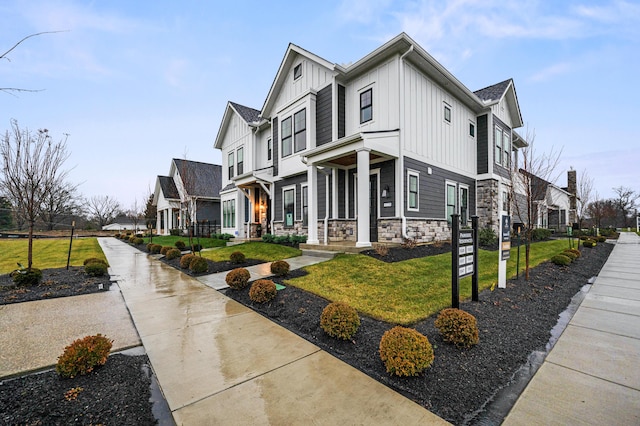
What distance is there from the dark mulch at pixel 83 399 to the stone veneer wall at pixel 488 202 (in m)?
15.8

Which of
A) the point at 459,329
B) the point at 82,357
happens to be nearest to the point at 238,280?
the point at 82,357

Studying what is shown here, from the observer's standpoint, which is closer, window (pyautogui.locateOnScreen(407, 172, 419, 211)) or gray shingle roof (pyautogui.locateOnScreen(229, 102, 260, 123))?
window (pyautogui.locateOnScreen(407, 172, 419, 211))

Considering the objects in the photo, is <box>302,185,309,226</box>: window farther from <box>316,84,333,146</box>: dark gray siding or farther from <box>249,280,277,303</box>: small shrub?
<box>249,280,277,303</box>: small shrub

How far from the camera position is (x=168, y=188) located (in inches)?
1147

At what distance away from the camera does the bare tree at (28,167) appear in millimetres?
6305

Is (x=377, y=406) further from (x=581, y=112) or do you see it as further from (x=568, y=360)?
(x=581, y=112)

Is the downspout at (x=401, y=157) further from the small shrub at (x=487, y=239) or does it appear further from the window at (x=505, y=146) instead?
the window at (x=505, y=146)

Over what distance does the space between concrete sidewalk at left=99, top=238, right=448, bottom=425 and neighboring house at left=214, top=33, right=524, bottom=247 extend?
6.19m

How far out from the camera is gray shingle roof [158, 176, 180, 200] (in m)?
28.6

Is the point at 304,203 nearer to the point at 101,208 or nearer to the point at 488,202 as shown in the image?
the point at 488,202

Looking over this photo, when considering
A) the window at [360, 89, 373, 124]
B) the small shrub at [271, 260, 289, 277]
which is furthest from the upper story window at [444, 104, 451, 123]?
the small shrub at [271, 260, 289, 277]

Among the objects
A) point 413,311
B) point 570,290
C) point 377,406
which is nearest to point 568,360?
point 413,311

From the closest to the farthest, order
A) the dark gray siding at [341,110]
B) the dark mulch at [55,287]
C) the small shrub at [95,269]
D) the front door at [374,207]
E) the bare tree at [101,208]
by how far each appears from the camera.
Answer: the dark mulch at [55,287] < the small shrub at [95,269] < the front door at [374,207] < the dark gray siding at [341,110] < the bare tree at [101,208]

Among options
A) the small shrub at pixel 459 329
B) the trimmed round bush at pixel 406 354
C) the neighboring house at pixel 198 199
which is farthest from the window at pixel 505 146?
the neighboring house at pixel 198 199
